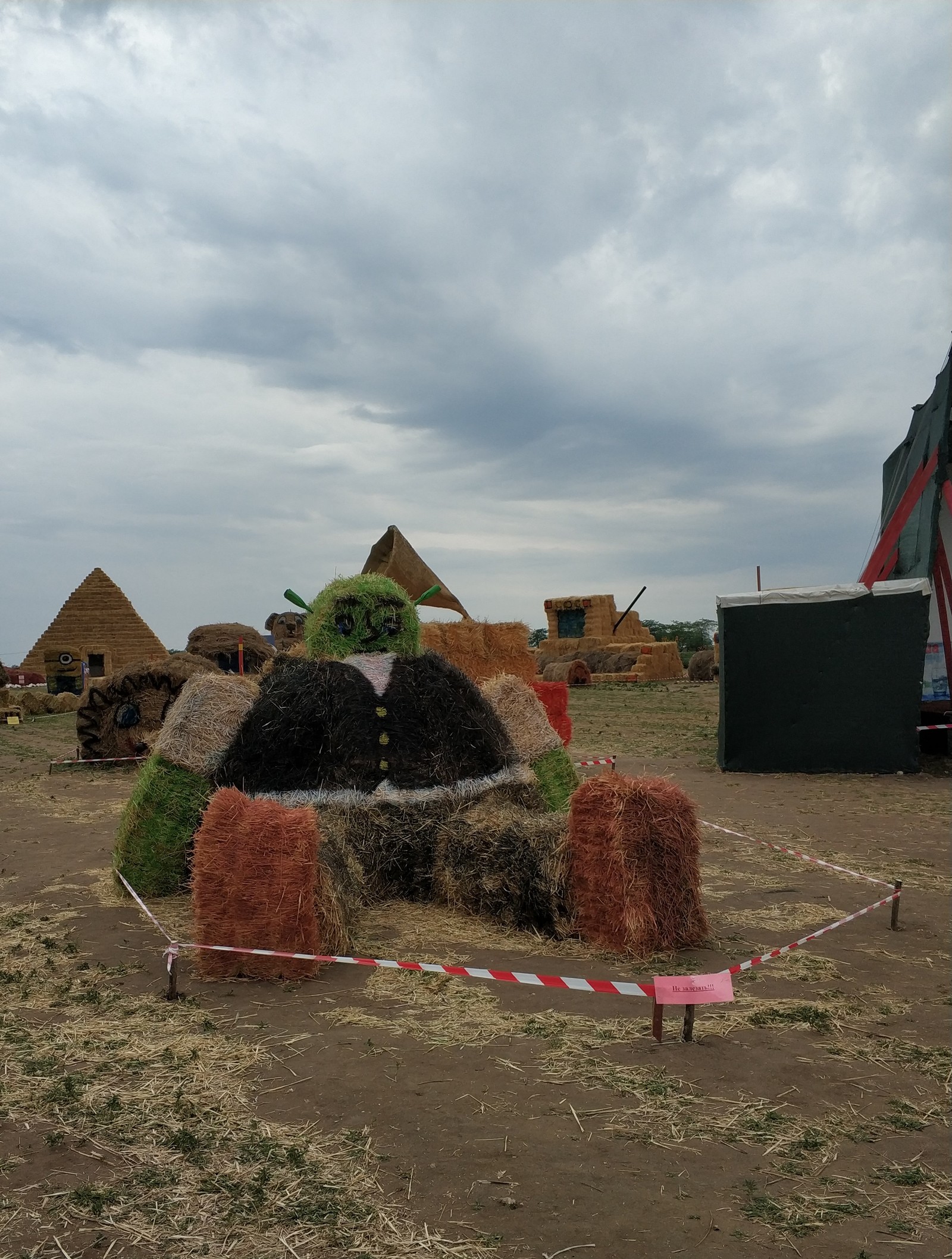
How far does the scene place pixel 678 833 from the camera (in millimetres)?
4652

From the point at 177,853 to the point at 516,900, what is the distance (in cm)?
220

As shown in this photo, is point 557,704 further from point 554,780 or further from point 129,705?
point 129,705

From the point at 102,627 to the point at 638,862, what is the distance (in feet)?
96.0

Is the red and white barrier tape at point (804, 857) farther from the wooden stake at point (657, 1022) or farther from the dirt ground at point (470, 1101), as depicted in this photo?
the wooden stake at point (657, 1022)

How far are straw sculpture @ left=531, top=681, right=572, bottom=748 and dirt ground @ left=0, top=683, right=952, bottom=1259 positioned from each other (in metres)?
→ 6.12

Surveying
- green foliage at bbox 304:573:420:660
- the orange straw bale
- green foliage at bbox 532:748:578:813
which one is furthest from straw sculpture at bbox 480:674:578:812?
the orange straw bale

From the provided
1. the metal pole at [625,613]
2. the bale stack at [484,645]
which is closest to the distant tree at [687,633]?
the metal pole at [625,613]

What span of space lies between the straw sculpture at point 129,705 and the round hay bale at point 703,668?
20910 millimetres

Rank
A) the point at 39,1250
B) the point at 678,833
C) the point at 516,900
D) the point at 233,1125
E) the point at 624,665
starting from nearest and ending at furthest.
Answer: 1. the point at 39,1250
2. the point at 233,1125
3. the point at 678,833
4. the point at 516,900
5. the point at 624,665

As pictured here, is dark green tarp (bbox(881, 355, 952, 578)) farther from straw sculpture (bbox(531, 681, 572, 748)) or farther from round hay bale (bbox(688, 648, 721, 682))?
round hay bale (bbox(688, 648, 721, 682))

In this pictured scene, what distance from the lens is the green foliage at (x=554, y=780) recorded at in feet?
20.7

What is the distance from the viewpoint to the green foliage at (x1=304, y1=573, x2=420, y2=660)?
630 centimetres

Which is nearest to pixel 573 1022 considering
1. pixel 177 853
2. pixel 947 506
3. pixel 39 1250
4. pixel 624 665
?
pixel 39 1250

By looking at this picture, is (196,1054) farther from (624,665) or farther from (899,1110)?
(624,665)
